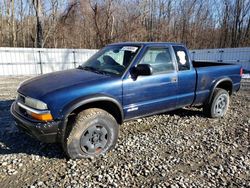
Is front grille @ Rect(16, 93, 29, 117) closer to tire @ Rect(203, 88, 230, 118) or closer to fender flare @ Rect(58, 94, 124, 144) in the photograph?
fender flare @ Rect(58, 94, 124, 144)

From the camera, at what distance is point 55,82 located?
333cm

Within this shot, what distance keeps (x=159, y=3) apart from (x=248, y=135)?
28173 mm

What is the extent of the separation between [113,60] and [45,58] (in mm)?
10588

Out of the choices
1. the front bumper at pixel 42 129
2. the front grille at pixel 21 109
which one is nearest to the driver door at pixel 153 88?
the front bumper at pixel 42 129

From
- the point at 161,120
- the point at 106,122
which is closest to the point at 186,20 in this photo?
the point at 161,120

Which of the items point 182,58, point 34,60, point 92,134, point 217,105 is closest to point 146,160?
point 92,134

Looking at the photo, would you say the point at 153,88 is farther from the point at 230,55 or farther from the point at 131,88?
the point at 230,55

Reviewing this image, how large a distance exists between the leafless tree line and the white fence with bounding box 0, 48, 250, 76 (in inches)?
323

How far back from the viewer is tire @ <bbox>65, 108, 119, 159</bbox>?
3127 mm

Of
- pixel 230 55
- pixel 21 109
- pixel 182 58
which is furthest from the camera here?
pixel 230 55

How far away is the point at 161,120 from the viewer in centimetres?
505

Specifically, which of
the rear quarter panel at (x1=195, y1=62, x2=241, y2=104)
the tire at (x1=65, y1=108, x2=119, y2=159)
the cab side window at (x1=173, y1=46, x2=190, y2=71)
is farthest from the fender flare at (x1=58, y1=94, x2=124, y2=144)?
the rear quarter panel at (x1=195, y1=62, x2=241, y2=104)

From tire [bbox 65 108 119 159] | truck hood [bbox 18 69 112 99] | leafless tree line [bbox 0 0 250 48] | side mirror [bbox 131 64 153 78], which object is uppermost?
leafless tree line [bbox 0 0 250 48]

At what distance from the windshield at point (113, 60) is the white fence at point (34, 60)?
31.9ft
